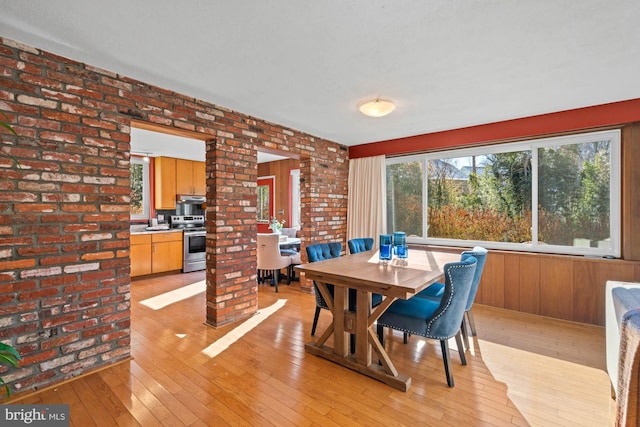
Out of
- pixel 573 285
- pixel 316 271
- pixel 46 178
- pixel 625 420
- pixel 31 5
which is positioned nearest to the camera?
pixel 625 420

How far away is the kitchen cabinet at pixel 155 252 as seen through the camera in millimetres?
5164

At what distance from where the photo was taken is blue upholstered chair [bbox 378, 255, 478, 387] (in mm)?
2102

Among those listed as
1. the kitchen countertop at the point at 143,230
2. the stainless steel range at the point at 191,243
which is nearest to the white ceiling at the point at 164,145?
the stainless steel range at the point at 191,243

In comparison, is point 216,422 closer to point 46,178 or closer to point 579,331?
point 46,178

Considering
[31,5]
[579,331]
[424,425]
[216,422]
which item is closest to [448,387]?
[424,425]

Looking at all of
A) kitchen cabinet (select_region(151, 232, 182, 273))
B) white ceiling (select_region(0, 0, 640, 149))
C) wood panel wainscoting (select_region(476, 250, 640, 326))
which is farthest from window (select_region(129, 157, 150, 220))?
wood panel wainscoting (select_region(476, 250, 640, 326))

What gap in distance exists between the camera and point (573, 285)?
3.34 metres

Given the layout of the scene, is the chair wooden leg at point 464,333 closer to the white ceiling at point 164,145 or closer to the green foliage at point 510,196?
the green foliage at point 510,196

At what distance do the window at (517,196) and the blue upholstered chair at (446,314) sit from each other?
2139 mm

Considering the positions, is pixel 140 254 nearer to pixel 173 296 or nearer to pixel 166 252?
pixel 166 252

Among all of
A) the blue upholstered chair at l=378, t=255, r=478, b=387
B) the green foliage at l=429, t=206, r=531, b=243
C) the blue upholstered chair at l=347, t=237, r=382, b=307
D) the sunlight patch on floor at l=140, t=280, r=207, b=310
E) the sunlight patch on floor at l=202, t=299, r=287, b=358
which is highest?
the green foliage at l=429, t=206, r=531, b=243

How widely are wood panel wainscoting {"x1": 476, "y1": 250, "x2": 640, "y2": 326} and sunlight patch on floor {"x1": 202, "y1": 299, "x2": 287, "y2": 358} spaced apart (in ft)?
8.83

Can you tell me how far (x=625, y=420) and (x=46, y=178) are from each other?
326cm

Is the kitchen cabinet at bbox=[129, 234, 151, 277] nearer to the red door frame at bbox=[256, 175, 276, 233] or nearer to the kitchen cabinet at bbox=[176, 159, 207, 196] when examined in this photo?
the kitchen cabinet at bbox=[176, 159, 207, 196]
